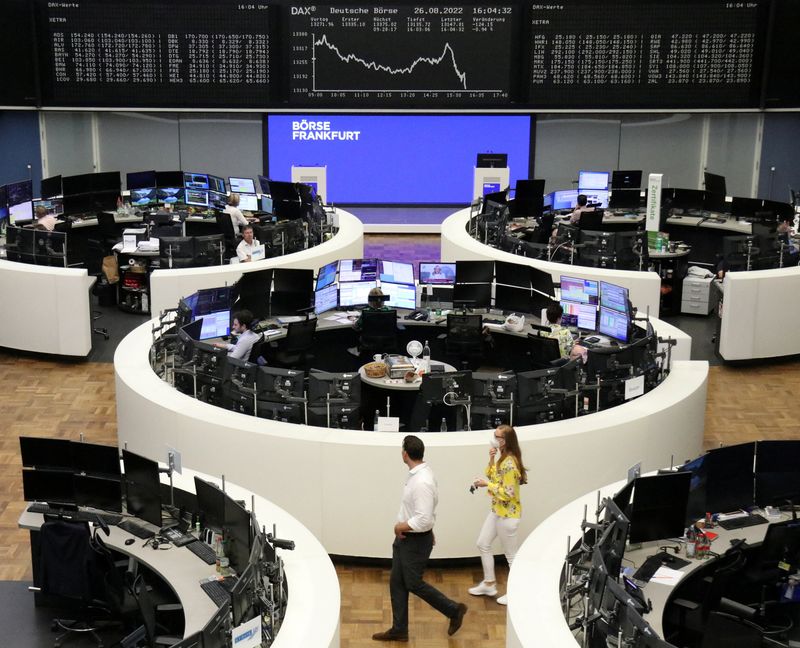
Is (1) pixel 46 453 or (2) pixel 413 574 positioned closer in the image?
(2) pixel 413 574

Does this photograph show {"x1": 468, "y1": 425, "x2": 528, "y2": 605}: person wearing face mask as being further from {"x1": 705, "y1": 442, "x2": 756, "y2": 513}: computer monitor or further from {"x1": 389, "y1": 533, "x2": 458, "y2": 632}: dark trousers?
{"x1": 705, "y1": 442, "x2": 756, "y2": 513}: computer monitor

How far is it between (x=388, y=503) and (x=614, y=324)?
3.54 meters

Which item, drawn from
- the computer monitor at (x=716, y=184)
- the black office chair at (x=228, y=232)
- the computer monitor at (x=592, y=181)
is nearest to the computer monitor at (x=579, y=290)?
the black office chair at (x=228, y=232)

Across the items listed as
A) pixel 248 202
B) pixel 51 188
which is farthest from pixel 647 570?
pixel 51 188

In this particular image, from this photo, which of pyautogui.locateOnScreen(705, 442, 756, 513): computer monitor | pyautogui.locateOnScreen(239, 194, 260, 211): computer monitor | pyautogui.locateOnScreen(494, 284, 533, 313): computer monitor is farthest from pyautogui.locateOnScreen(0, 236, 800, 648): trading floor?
pyautogui.locateOnScreen(239, 194, 260, 211): computer monitor

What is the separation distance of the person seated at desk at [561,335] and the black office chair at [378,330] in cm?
144

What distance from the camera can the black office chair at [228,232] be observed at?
46.1 feet

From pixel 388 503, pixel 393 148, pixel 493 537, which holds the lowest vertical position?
pixel 493 537

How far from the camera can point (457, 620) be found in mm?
7172

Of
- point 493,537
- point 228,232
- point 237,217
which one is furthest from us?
point 237,217

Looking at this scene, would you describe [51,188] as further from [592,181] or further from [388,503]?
[388,503]

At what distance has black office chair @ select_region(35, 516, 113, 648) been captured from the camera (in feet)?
22.3

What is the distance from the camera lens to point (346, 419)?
840cm

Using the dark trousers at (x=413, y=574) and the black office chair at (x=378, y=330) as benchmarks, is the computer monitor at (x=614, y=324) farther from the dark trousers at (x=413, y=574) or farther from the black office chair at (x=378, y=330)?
the dark trousers at (x=413, y=574)
